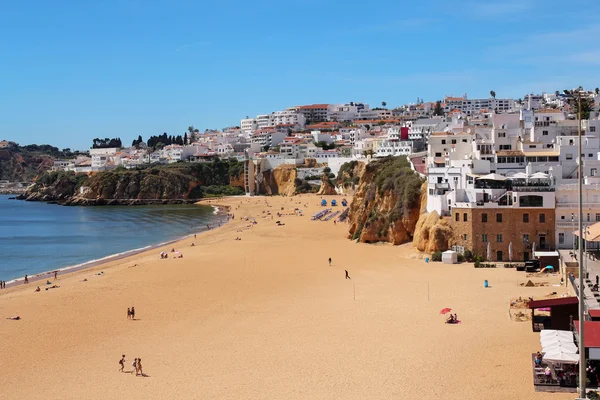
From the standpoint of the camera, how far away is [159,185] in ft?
346

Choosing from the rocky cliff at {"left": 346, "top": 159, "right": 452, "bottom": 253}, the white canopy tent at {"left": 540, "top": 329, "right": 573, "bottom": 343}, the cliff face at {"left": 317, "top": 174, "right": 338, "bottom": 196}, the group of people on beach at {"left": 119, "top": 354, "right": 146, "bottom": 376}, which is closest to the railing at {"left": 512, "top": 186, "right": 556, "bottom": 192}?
the rocky cliff at {"left": 346, "top": 159, "right": 452, "bottom": 253}

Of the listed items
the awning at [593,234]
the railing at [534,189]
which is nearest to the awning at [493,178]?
the railing at [534,189]

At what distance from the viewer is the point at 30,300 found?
1155 inches

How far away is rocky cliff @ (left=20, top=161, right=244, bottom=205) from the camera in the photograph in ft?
344

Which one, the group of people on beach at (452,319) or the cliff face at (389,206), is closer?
the group of people on beach at (452,319)

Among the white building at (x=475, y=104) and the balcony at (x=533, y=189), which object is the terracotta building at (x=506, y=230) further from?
the white building at (x=475, y=104)

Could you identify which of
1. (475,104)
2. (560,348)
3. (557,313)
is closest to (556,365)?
(560,348)

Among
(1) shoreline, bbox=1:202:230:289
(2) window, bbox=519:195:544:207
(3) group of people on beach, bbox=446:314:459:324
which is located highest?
(2) window, bbox=519:195:544:207

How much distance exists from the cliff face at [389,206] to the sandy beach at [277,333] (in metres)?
1.90

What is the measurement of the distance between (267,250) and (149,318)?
17.4 metres

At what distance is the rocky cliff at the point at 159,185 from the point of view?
105 metres

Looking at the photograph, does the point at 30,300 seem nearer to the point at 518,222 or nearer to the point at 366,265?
the point at 366,265

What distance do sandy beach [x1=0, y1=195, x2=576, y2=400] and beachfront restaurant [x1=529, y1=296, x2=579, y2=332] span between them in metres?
0.52

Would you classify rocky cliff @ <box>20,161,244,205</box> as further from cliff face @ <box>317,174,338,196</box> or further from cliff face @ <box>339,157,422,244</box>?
cliff face @ <box>339,157,422,244</box>
